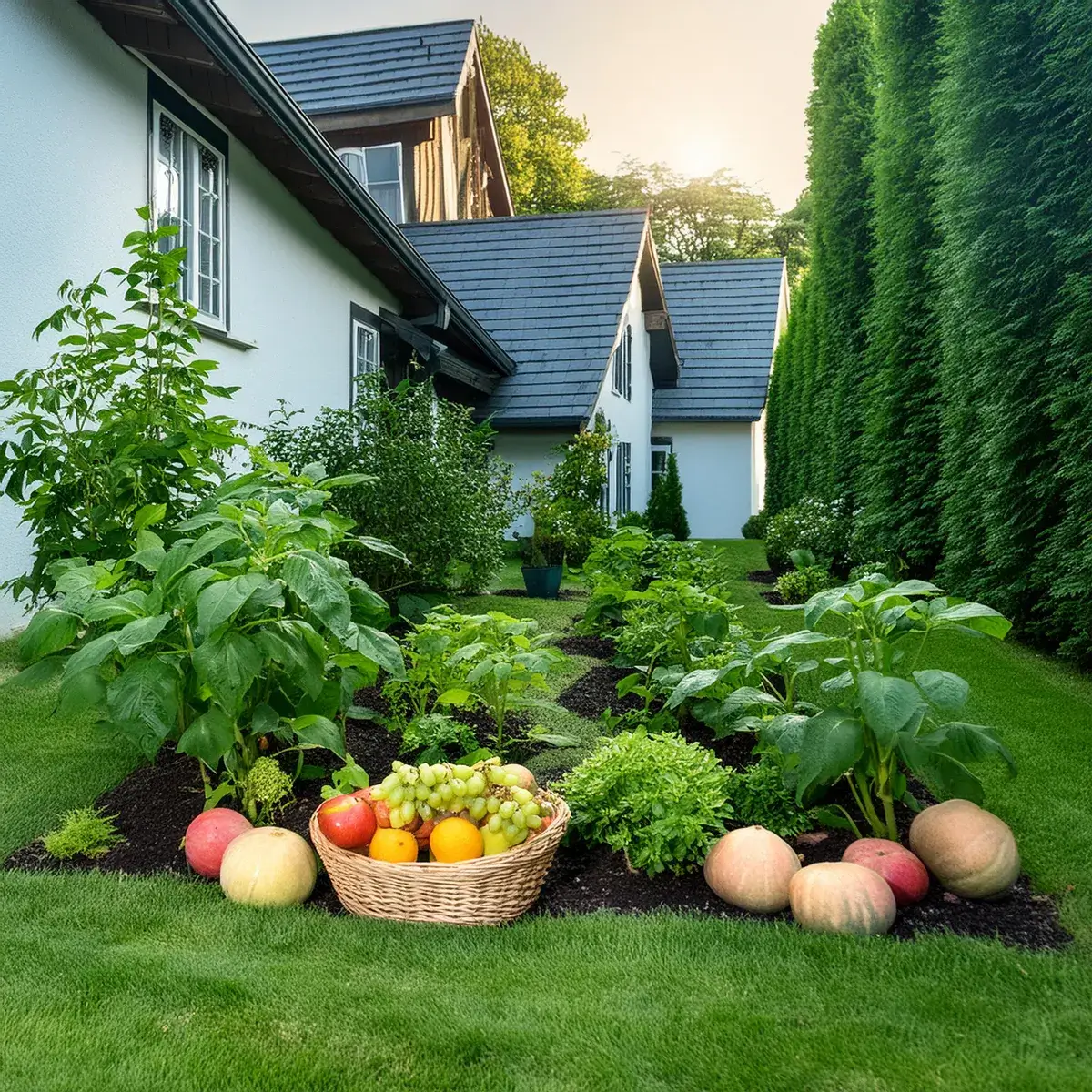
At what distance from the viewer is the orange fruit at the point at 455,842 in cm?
264

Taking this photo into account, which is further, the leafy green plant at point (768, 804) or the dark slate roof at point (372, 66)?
the dark slate roof at point (372, 66)

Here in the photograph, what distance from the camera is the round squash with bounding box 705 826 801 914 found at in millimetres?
2650

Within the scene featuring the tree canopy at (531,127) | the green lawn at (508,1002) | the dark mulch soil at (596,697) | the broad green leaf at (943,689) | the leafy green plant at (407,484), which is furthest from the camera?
the tree canopy at (531,127)

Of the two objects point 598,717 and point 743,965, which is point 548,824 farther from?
point 598,717

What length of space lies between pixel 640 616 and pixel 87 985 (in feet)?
10.9

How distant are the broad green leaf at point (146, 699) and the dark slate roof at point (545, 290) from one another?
422 inches

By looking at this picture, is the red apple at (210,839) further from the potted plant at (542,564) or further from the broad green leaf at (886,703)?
the potted plant at (542,564)

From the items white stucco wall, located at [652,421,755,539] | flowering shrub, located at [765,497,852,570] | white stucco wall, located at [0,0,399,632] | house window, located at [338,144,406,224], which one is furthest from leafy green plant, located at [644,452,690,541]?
Answer: white stucco wall, located at [0,0,399,632]

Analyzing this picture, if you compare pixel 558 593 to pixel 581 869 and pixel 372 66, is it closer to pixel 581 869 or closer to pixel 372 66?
pixel 581 869

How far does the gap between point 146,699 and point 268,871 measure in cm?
59

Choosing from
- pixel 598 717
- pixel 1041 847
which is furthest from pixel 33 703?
pixel 1041 847

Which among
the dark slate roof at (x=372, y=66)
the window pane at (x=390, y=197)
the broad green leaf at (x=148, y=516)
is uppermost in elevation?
the dark slate roof at (x=372, y=66)

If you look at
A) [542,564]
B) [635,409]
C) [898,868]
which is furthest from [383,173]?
[898,868]

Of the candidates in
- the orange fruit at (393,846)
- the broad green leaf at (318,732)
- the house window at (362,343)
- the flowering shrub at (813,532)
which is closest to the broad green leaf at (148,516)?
the broad green leaf at (318,732)
